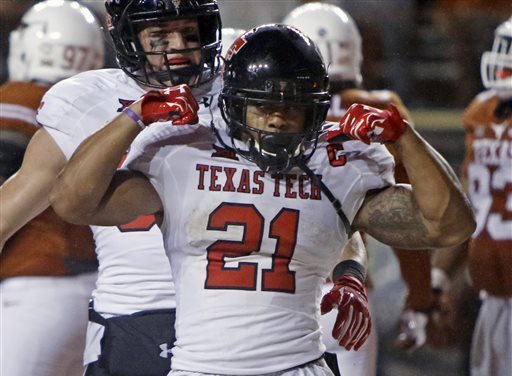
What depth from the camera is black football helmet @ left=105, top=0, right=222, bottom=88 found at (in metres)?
2.86

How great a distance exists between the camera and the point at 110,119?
287 centimetres

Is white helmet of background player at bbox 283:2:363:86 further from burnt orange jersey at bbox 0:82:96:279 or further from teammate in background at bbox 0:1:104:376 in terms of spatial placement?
burnt orange jersey at bbox 0:82:96:279

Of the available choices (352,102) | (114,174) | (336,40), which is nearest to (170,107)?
(114,174)

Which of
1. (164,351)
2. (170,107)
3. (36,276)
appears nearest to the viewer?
(170,107)

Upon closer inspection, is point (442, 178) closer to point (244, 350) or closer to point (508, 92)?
point (244, 350)

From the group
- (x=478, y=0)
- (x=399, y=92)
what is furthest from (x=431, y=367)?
(x=478, y=0)

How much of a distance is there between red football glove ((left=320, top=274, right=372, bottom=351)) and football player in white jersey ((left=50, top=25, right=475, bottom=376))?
57 mm

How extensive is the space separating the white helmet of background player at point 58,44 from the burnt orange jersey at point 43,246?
0.75 meters

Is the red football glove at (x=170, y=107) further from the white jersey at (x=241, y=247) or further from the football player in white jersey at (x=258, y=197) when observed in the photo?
the white jersey at (x=241, y=247)

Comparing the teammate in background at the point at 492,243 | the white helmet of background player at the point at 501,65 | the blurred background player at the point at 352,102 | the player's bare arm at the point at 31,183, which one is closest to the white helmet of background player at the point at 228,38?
the blurred background player at the point at 352,102

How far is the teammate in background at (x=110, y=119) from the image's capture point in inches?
113

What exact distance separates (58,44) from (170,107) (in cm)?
228

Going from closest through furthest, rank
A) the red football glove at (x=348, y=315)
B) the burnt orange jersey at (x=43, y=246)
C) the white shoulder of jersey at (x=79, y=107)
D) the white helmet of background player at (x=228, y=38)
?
the red football glove at (x=348, y=315)
the white shoulder of jersey at (x=79, y=107)
the burnt orange jersey at (x=43, y=246)
the white helmet of background player at (x=228, y=38)

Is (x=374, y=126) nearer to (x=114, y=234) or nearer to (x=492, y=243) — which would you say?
(x=114, y=234)
